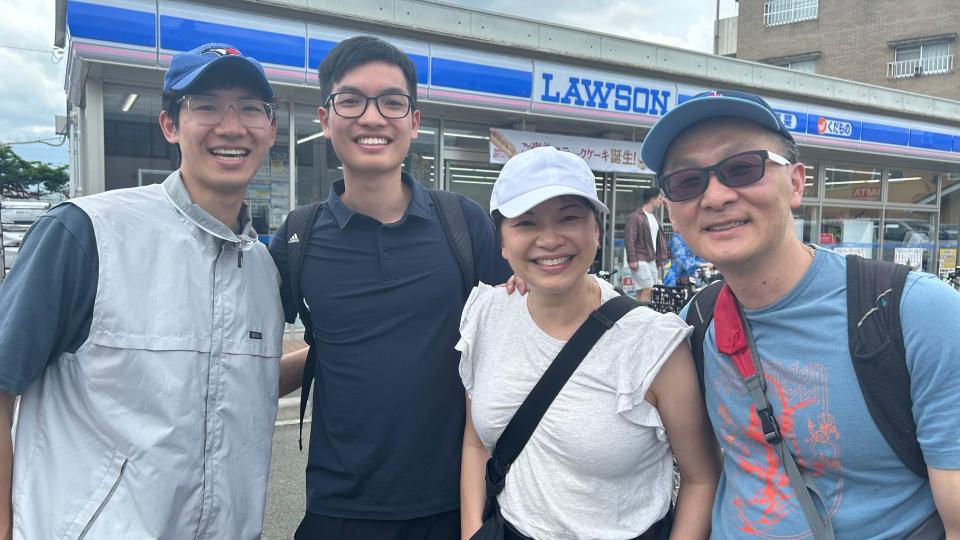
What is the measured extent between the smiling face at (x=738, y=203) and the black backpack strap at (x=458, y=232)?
85 centimetres

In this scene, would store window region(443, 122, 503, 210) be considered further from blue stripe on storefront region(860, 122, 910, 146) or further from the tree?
the tree

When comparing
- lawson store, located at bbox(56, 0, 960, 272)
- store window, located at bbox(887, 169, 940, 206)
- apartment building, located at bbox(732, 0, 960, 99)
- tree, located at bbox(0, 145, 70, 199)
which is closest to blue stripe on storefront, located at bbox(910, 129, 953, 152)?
lawson store, located at bbox(56, 0, 960, 272)

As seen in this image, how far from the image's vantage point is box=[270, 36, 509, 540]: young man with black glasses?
209 cm

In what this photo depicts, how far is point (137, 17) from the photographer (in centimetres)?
690

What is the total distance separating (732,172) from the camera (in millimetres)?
1586

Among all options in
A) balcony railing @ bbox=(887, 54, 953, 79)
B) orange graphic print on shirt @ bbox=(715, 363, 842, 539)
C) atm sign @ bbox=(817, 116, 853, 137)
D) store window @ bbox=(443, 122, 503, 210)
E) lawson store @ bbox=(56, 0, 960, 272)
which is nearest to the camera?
orange graphic print on shirt @ bbox=(715, 363, 842, 539)

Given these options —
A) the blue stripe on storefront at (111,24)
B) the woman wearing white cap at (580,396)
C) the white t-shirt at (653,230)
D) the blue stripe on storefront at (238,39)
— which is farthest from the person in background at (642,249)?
the woman wearing white cap at (580,396)

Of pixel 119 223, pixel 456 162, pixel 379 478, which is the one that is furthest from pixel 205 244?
pixel 456 162

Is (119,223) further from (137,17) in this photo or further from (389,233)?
(137,17)

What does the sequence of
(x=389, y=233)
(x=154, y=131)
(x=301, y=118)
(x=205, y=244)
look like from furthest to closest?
(x=301, y=118) < (x=154, y=131) < (x=389, y=233) < (x=205, y=244)

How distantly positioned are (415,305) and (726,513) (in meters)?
1.14

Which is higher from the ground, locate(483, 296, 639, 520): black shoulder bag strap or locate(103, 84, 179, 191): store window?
locate(103, 84, 179, 191): store window

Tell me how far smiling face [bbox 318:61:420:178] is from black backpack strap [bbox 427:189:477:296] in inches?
9.8

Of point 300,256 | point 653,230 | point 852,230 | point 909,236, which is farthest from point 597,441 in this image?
point 909,236
